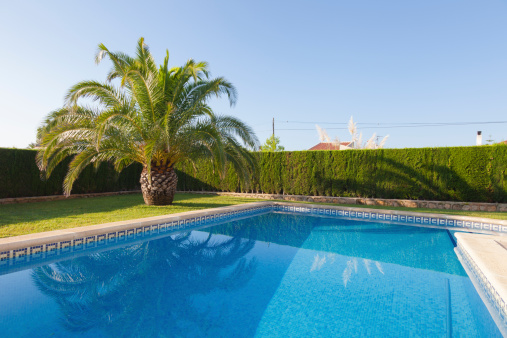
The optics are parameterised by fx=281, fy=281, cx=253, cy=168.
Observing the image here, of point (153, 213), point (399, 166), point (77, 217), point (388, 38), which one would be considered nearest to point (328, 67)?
point (388, 38)

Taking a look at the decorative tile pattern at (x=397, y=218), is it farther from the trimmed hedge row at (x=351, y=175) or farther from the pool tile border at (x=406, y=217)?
the trimmed hedge row at (x=351, y=175)

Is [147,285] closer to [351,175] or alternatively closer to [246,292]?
[246,292]

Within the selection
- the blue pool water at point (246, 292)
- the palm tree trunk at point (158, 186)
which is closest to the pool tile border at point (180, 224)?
the blue pool water at point (246, 292)

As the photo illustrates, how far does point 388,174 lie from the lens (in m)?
11.9

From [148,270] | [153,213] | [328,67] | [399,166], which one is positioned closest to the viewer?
[148,270]

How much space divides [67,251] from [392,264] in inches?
225

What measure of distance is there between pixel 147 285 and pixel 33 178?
10216mm

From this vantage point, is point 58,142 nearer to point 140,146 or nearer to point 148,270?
point 140,146

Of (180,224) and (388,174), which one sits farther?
(388,174)

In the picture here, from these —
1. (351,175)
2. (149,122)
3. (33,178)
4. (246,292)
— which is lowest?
(246,292)

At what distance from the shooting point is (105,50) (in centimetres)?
845

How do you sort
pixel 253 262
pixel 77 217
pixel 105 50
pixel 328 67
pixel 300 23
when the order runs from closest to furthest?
pixel 253 262, pixel 77 217, pixel 105 50, pixel 300 23, pixel 328 67

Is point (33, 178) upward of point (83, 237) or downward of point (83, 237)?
upward

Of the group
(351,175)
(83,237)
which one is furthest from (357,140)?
(83,237)
